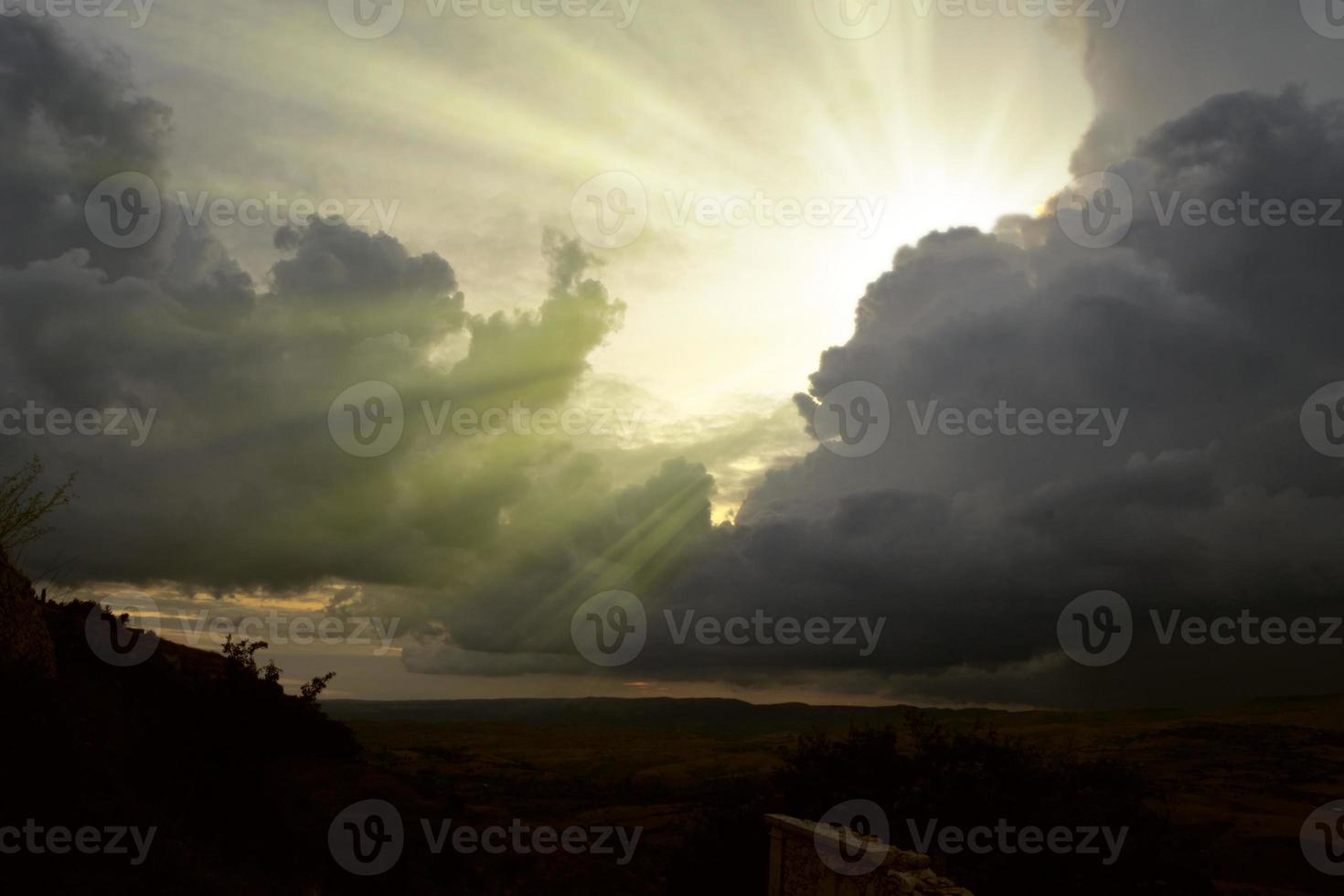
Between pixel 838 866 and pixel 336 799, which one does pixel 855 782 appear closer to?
pixel 838 866

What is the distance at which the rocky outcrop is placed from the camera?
11.9m

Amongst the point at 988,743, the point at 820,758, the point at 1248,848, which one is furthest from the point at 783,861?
the point at 1248,848

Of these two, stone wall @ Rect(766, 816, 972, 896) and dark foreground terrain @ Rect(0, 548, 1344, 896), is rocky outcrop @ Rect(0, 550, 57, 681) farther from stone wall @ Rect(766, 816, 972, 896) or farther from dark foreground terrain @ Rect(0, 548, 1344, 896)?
stone wall @ Rect(766, 816, 972, 896)

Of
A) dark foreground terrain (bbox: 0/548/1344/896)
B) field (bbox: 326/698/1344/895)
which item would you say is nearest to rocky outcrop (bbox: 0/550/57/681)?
dark foreground terrain (bbox: 0/548/1344/896)

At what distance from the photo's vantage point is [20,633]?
12.5 meters

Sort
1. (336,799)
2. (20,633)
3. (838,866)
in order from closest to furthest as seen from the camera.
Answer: (20,633)
(838,866)
(336,799)

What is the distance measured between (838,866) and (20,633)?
14.7 meters

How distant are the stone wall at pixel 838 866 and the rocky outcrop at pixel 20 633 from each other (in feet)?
44.5

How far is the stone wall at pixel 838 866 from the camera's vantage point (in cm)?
1212

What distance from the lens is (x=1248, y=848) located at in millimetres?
30266

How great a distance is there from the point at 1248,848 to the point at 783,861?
27.3 m

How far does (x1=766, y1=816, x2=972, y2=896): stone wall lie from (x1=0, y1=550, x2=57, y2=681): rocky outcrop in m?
13.6

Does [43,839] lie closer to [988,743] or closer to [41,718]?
[41,718]

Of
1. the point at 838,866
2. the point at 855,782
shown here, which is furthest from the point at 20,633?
the point at 855,782
